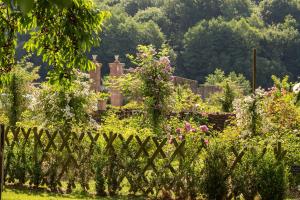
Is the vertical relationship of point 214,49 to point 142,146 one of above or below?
above

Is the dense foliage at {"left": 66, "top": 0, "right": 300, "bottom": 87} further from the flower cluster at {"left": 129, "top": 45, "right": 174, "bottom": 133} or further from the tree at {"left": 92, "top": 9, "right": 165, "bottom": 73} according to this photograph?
the flower cluster at {"left": 129, "top": 45, "right": 174, "bottom": 133}

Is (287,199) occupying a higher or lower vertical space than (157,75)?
lower

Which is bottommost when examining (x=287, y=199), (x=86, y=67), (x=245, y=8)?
(x=287, y=199)

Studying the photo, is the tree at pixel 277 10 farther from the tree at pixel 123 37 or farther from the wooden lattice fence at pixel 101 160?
the wooden lattice fence at pixel 101 160

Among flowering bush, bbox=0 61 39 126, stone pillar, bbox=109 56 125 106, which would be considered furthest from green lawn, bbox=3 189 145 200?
stone pillar, bbox=109 56 125 106

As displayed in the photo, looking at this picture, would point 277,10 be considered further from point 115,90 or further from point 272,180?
point 272,180

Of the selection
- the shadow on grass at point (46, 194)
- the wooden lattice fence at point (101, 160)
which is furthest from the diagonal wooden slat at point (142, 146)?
the shadow on grass at point (46, 194)

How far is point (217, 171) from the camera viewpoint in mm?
8188

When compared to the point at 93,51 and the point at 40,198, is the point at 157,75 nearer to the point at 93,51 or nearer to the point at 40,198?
the point at 40,198

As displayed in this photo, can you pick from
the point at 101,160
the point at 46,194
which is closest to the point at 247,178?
the point at 101,160

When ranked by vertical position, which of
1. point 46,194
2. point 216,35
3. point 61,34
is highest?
point 216,35

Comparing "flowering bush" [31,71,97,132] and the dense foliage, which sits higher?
the dense foliage

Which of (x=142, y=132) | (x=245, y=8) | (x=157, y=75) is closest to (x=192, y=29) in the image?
(x=245, y=8)

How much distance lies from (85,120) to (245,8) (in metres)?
80.2
